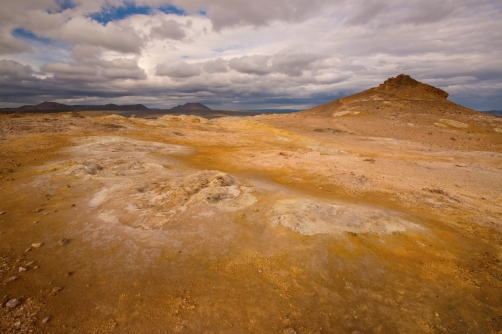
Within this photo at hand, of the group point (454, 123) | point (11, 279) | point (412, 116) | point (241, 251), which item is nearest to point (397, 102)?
point (412, 116)

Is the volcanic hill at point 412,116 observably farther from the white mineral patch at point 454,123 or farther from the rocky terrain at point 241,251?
the rocky terrain at point 241,251

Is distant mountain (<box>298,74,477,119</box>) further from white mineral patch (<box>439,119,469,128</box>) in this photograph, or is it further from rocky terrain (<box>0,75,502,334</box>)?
rocky terrain (<box>0,75,502,334</box>)

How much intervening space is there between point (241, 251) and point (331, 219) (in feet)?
12.7

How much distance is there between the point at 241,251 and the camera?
792 centimetres

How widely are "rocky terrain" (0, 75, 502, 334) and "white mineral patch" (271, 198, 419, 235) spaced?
0.06m

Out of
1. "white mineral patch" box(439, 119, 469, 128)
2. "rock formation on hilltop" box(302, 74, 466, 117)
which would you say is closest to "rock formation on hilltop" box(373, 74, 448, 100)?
"rock formation on hilltop" box(302, 74, 466, 117)

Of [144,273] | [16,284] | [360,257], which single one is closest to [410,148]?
[360,257]

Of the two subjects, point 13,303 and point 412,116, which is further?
point 412,116

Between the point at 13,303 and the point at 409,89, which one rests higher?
the point at 409,89

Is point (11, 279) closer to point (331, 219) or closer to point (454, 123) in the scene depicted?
point (331, 219)

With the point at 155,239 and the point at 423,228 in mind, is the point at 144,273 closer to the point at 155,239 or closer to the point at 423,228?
the point at 155,239

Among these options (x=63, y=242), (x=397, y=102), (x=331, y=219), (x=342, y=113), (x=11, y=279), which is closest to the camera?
(x=11, y=279)

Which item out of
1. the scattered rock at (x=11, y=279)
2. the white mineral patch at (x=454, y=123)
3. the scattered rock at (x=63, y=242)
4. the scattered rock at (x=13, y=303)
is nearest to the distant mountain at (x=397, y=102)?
the white mineral patch at (x=454, y=123)

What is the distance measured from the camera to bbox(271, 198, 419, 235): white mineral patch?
9.19 metres
